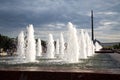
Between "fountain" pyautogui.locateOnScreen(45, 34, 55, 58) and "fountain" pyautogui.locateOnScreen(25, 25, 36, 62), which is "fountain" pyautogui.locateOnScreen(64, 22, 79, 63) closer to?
"fountain" pyautogui.locateOnScreen(25, 25, 36, 62)

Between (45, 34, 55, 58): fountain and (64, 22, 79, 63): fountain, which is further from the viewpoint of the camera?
(45, 34, 55, 58): fountain

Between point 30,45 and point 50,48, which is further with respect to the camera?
point 50,48

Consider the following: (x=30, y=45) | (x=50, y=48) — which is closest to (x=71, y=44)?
(x=30, y=45)

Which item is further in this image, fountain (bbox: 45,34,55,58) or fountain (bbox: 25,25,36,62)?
fountain (bbox: 45,34,55,58)

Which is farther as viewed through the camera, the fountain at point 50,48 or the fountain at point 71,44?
the fountain at point 50,48

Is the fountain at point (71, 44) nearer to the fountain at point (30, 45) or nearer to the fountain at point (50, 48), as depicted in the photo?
the fountain at point (30, 45)

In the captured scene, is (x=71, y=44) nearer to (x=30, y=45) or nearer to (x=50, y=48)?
(x=30, y=45)

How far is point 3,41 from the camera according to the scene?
6103 cm

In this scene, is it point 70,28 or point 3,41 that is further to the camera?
point 3,41

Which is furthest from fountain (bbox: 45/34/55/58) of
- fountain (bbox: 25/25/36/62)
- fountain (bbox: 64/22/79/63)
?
fountain (bbox: 64/22/79/63)

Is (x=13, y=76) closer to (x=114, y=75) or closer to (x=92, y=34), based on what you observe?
(x=114, y=75)

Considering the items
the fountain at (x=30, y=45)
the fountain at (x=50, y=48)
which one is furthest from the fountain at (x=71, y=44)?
the fountain at (x=50, y=48)

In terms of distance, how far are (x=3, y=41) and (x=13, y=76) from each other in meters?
55.2

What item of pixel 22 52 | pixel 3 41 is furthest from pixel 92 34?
pixel 22 52
